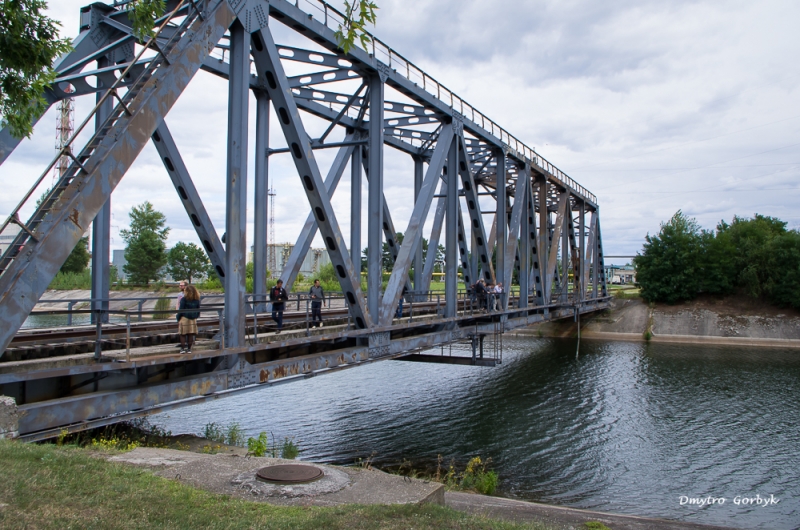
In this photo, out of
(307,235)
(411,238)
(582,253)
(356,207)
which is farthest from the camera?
(582,253)

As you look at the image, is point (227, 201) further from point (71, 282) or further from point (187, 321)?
point (71, 282)

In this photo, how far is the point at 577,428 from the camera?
20.9 metres

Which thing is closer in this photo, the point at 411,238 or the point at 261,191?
the point at 261,191

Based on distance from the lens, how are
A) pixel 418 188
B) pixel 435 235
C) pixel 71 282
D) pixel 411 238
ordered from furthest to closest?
pixel 71 282 < pixel 418 188 < pixel 435 235 < pixel 411 238

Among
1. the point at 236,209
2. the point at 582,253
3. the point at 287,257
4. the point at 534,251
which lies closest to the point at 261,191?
the point at 236,209

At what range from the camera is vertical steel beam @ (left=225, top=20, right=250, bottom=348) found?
1002cm

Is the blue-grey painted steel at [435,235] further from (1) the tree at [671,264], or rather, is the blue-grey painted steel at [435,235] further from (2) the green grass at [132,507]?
(1) the tree at [671,264]

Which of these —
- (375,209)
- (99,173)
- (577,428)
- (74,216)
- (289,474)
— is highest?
(375,209)

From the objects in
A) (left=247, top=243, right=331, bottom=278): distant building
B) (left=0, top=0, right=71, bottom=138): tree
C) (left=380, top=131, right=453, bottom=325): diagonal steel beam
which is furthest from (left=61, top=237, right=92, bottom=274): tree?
(left=0, top=0, right=71, bottom=138): tree

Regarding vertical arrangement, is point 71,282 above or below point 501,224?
below

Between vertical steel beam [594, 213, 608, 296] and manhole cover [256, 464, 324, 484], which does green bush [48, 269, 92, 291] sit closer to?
vertical steel beam [594, 213, 608, 296]

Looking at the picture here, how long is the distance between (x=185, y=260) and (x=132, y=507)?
6411cm

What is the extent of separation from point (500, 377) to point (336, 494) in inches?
1041

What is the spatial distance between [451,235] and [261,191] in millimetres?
6569
